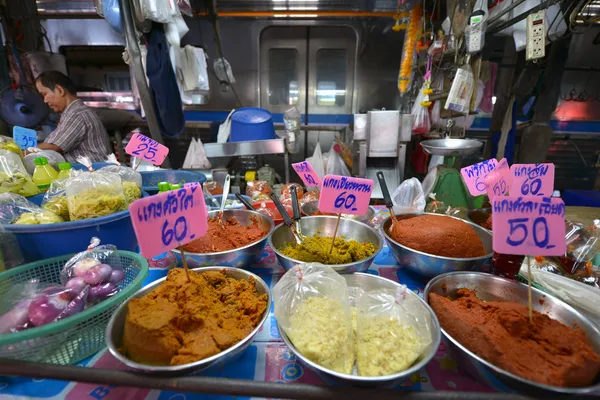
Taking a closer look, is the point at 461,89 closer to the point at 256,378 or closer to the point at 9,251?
the point at 256,378

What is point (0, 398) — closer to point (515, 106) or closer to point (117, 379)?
point (117, 379)

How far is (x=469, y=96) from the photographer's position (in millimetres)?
2525

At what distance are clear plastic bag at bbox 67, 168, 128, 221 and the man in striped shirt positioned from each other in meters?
2.16

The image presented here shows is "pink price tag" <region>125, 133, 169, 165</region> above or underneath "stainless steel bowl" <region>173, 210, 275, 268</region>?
above

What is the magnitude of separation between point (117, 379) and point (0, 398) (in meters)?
0.36

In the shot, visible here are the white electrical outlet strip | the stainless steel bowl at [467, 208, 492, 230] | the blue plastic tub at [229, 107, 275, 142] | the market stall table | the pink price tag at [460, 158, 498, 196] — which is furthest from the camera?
the blue plastic tub at [229, 107, 275, 142]

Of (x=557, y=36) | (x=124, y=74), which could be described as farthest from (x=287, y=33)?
(x=557, y=36)

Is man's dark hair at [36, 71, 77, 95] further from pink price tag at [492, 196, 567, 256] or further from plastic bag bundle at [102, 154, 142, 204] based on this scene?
pink price tag at [492, 196, 567, 256]

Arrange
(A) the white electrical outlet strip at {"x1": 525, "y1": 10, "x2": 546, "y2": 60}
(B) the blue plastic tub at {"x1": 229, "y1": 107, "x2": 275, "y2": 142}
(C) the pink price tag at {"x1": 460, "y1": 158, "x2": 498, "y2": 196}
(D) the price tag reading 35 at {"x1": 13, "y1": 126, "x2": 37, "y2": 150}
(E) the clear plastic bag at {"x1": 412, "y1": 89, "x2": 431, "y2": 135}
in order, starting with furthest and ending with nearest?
1. (E) the clear plastic bag at {"x1": 412, "y1": 89, "x2": 431, "y2": 135}
2. (B) the blue plastic tub at {"x1": 229, "y1": 107, "x2": 275, "y2": 142}
3. (A) the white electrical outlet strip at {"x1": 525, "y1": 10, "x2": 546, "y2": 60}
4. (D) the price tag reading 35 at {"x1": 13, "y1": 126, "x2": 37, "y2": 150}
5. (C) the pink price tag at {"x1": 460, "y1": 158, "x2": 498, "y2": 196}

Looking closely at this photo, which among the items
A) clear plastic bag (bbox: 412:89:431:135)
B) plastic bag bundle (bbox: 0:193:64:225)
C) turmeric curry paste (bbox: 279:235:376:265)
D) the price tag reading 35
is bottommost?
turmeric curry paste (bbox: 279:235:376:265)

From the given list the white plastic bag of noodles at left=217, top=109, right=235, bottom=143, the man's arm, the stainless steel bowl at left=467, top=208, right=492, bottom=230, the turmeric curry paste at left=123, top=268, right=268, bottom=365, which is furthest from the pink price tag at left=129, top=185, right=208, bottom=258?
the man's arm

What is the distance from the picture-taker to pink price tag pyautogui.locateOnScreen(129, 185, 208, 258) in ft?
2.38

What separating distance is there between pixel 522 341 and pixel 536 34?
2.18 meters

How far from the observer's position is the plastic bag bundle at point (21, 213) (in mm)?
1064
